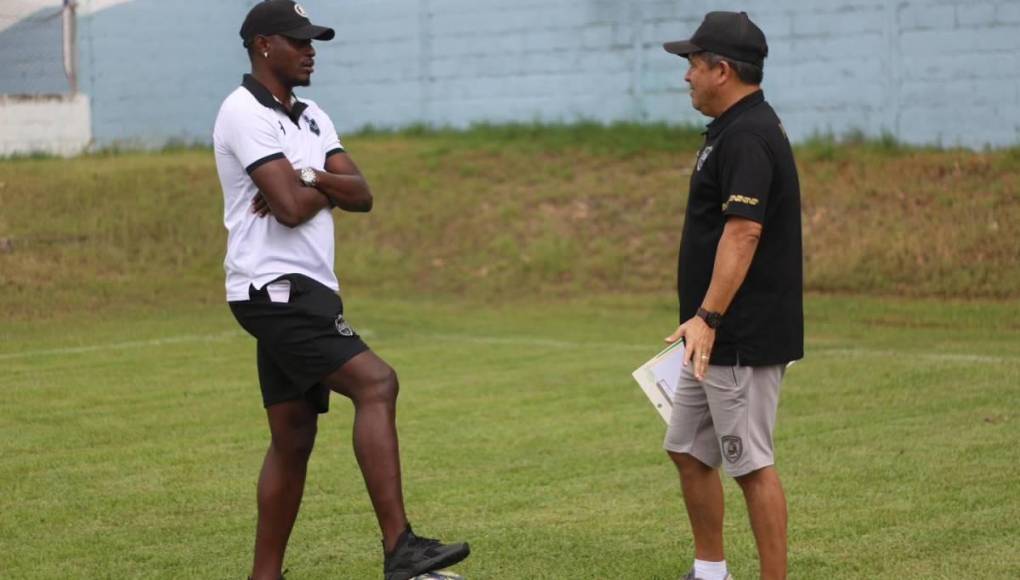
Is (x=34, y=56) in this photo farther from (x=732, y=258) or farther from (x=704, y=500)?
(x=732, y=258)

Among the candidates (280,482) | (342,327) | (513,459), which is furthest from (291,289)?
(513,459)

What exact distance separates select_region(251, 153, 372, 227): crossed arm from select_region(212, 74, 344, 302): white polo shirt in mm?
39

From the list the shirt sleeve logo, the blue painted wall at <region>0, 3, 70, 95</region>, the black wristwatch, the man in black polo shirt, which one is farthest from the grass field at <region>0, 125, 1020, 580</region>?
the shirt sleeve logo

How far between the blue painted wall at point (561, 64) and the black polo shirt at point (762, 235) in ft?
41.0

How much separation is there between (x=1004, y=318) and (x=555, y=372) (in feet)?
16.4

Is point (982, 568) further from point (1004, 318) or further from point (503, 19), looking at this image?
point (503, 19)

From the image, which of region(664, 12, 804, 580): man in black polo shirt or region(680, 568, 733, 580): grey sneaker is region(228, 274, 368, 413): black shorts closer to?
region(664, 12, 804, 580): man in black polo shirt

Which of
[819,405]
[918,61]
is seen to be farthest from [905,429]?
[918,61]

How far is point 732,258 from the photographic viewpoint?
525cm

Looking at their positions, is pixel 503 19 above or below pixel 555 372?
above

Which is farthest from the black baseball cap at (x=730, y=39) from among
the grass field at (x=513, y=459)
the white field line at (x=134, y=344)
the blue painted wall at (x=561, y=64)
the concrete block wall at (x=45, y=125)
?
the concrete block wall at (x=45, y=125)

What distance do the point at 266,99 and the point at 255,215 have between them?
1.41 ft

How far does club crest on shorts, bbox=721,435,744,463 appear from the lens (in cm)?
541

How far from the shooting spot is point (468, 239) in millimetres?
18312
